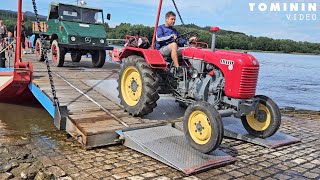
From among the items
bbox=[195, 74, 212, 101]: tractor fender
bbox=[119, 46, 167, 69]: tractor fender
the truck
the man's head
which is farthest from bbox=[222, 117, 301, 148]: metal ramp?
the truck

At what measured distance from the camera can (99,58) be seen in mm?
10773

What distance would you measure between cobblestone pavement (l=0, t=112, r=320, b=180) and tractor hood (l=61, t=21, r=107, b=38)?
541cm

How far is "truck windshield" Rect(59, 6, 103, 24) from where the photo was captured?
1035 centimetres

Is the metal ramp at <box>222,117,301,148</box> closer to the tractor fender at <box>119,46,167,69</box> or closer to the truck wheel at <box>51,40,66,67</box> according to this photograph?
the tractor fender at <box>119,46,167,69</box>

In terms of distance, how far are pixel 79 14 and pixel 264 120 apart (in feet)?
24.7

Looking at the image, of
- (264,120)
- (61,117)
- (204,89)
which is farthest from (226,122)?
(61,117)

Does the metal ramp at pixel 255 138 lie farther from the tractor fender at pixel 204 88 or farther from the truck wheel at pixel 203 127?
the truck wheel at pixel 203 127

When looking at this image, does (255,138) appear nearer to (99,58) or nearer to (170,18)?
(170,18)

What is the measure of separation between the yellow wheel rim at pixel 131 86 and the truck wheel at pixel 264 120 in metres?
1.73

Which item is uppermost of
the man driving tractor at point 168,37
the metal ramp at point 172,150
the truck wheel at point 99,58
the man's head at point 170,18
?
the man's head at point 170,18

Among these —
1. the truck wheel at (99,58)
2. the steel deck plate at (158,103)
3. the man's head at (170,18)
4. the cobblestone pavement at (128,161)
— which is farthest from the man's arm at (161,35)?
the truck wheel at (99,58)

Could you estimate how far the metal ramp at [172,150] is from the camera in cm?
391

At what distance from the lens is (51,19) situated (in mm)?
10648

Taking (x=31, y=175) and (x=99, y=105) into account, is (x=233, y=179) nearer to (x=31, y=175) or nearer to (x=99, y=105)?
(x=31, y=175)
